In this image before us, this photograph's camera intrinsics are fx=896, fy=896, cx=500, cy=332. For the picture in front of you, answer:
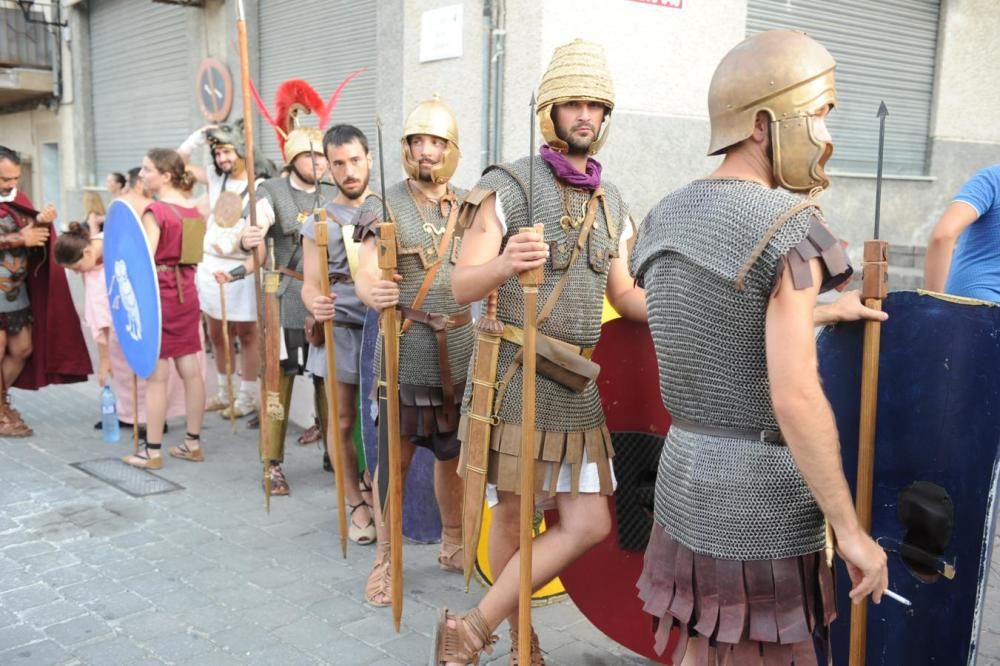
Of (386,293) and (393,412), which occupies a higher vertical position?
(386,293)

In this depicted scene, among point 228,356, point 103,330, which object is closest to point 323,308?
point 228,356

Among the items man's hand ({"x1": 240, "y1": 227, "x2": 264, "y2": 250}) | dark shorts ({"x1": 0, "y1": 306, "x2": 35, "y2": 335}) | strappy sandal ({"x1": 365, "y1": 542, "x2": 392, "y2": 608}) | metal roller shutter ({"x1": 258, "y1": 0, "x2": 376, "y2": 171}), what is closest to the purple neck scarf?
strappy sandal ({"x1": 365, "y1": 542, "x2": 392, "y2": 608})

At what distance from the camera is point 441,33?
6004 millimetres

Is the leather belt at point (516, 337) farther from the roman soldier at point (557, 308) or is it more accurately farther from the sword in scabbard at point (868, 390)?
the sword in scabbard at point (868, 390)

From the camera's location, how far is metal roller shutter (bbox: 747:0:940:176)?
826 centimetres

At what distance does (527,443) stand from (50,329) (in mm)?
5065

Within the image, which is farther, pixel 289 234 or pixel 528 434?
pixel 289 234

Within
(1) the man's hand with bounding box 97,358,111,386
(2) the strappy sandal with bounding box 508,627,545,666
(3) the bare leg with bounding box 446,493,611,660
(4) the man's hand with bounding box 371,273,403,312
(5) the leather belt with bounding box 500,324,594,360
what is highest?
(4) the man's hand with bounding box 371,273,403,312

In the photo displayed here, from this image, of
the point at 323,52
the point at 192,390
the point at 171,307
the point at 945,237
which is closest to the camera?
the point at 945,237

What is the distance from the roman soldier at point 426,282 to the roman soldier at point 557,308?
78 centimetres

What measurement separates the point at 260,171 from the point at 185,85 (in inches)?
199

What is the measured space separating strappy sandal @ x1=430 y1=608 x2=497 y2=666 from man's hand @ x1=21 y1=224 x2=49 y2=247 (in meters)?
4.50

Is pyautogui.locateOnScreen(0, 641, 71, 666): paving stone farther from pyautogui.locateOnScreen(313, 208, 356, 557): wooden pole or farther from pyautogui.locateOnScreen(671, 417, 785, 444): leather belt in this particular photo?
pyautogui.locateOnScreen(671, 417, 785, 444): leather belt

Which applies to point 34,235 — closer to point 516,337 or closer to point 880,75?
point 516,337
